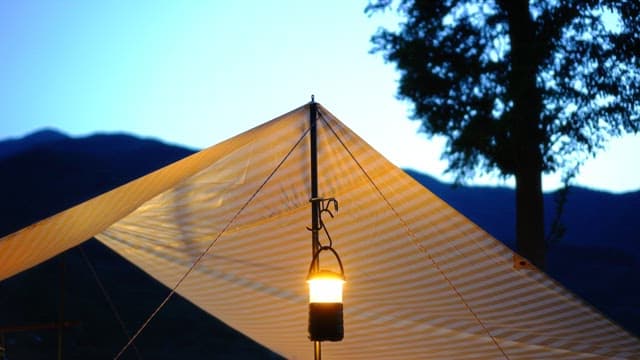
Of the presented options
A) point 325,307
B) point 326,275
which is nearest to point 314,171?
point 326,275

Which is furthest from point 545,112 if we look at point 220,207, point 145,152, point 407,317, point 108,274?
point 145,152

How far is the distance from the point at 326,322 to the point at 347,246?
1175mm

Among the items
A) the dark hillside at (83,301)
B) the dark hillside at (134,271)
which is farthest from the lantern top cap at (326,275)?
the dark hillside at (83,301)

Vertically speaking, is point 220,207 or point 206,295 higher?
point 220,207

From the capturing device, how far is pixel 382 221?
418 cm

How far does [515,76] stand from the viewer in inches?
304

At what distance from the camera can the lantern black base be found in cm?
343

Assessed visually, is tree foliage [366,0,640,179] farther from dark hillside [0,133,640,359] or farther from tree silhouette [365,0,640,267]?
dark hillside [0,133,640,359]

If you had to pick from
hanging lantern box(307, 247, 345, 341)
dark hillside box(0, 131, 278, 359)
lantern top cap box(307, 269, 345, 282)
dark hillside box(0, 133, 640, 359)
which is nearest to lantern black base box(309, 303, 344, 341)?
hanging lantern box(307, 247, 345, 341)

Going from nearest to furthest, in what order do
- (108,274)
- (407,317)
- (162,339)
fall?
(407,317)
(162,339)
(108,274)

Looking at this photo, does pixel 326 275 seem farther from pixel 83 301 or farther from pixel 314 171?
pixel 83 301

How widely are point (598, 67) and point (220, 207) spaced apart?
5.07 m

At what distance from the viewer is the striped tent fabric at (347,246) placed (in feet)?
12.4

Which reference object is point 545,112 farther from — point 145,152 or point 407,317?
point 145,152
